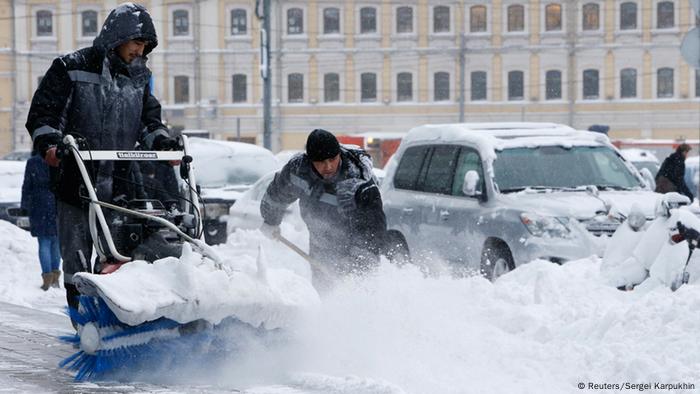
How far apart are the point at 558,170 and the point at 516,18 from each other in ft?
166

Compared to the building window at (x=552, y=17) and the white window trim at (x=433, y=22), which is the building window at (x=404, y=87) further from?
the building window at (x=552, y=17)

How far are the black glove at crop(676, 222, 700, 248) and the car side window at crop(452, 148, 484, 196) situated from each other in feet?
10.3

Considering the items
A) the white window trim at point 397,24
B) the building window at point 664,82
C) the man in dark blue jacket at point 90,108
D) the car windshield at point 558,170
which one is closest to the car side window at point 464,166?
the car windshield at point 558,170

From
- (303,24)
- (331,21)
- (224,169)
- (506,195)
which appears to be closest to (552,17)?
(331,21)

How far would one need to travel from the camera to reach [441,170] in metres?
12.5

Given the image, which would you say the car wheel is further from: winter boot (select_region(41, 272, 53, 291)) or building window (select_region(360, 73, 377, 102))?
building window (select_region(360, 73, 377, 102))

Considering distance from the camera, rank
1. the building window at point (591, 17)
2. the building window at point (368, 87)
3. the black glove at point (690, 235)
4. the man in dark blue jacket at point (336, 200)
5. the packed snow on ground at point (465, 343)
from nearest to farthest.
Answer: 1. the packed snow on ground at point (465, 343)
2. the man in dark blue jacket at point (336, 200)
3. the black glove at point (690, 235)
4. the building window at point (591, 17)
5. the building window at point (368, 87)

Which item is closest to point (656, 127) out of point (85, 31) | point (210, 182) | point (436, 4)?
point (436, 4)

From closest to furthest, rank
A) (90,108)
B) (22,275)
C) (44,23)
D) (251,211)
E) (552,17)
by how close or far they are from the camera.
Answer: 1. (90,108)
2. (22,275)
3. (251,211)
4. (552,17)
5. (44,23)

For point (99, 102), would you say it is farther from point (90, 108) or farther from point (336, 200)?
point (336, 200)

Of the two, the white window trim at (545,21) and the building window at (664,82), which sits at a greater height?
the white window trim at (545,21)

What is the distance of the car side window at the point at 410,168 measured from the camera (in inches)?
507

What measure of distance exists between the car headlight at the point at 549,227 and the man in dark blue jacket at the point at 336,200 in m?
3.65

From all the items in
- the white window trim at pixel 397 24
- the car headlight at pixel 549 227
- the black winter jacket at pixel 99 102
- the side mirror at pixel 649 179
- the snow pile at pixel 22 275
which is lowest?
the snow pile at pixel 22 275
